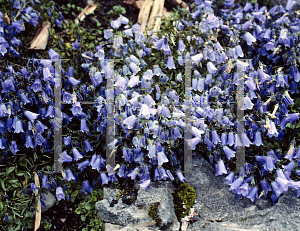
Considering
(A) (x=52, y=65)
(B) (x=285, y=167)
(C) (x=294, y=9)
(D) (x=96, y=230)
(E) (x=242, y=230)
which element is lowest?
(D) (x=96, y=230)

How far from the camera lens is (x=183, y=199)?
348cm

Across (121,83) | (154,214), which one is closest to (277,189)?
(154,214)

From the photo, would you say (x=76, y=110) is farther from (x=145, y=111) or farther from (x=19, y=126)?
(x=145, y=111)

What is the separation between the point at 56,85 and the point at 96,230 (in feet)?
6.30

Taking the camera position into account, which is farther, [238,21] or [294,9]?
[294,9]

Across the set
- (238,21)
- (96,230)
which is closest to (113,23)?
(238,21)

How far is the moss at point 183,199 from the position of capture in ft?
11.3

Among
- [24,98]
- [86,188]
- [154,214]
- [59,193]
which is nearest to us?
[154,214]

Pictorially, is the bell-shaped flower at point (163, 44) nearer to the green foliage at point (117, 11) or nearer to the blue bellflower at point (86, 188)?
the green foliage at point (117, 11)

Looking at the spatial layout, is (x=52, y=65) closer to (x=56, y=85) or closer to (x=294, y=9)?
(x=56, y=85)

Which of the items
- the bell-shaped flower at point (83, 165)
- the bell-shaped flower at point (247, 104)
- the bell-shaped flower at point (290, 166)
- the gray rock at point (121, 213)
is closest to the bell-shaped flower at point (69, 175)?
the bell-shaped flower at point (83, 165)

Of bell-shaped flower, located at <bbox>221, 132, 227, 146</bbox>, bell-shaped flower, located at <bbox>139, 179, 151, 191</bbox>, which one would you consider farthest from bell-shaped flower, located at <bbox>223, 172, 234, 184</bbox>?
bell-shaped flower, located at <bbox>139, 179, 151, 191</bbox>

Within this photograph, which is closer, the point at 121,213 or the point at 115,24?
the point at 121,213

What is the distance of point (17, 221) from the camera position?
→ 11.9ft
